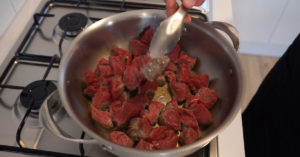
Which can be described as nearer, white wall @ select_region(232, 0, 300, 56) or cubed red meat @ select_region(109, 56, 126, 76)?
cubed red meat @ select_region(109, 56, 126, 76)

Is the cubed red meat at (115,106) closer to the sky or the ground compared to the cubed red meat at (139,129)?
closer to the sky

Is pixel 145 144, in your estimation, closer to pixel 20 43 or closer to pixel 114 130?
pixel 114 130

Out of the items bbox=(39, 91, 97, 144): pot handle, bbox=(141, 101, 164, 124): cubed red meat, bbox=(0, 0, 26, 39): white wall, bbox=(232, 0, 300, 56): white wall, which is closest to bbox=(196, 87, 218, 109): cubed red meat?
bbox=(141, 101, 164, 124): cubed red meat

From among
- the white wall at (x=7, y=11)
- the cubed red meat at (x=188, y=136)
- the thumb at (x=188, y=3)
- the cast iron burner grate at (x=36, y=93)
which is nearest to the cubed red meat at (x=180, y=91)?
the cubed red meat at (x=188, y=136)

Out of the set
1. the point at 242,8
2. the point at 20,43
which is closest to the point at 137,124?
the point at 20,43

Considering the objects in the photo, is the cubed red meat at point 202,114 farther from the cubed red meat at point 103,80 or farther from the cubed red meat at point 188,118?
the cubed red meat at point 103,80

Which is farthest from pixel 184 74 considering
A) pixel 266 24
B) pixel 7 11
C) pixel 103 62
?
pixel 266 24

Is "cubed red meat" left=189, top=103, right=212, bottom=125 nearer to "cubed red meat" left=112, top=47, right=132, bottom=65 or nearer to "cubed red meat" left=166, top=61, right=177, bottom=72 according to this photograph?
"cubed red meat" left=166, top=61, right=177, bottom=72
